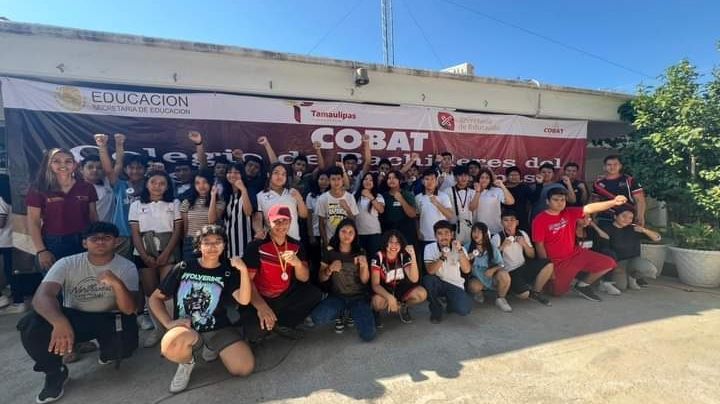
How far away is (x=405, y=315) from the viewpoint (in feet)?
10.2

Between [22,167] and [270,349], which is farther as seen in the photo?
[22,167]

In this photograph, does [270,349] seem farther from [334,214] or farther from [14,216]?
[14,216]

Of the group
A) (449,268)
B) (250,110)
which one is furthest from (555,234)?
(250,110)

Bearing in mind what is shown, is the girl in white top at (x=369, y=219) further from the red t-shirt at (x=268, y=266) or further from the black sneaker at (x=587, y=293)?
the black sneaker at (x=587, y=293)

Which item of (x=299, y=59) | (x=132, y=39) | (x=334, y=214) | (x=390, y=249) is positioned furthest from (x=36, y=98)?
(x=390, y=249)

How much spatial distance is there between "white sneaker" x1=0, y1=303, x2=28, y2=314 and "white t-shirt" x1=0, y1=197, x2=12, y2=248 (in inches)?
26.8

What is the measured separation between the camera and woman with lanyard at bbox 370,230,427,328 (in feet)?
9.62

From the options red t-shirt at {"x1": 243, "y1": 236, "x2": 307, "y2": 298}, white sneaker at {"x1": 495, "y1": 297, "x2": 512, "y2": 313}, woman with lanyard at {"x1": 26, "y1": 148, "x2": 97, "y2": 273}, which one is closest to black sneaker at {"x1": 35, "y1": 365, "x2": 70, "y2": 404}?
woman with lanyard at {"x1": 26, "y1": 148, "x2": 97, "y2": 273}

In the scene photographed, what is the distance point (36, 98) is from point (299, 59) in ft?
9.82

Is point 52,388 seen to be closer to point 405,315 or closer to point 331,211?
point 331,211

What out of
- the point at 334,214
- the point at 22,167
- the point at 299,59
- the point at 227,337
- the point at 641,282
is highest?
the point at 299,59

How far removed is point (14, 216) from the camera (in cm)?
368

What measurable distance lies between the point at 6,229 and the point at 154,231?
7.38 feet

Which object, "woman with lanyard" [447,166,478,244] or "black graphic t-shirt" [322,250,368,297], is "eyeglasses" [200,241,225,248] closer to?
"black graphic t-shirt" [322,250,368,297]
